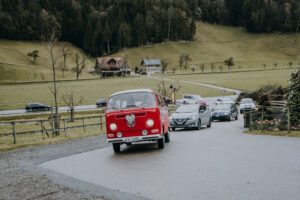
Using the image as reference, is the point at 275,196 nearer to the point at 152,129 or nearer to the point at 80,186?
the point at 80,186

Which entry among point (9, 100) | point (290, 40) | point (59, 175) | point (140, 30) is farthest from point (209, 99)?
point (290, 40)

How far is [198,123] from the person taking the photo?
19688 mm

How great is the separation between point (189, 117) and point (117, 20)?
527 feet

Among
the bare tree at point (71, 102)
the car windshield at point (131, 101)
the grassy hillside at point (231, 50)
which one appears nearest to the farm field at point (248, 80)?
the bare tree at point (71, 102)

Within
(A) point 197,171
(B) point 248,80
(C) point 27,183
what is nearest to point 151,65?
(B) point 248,80

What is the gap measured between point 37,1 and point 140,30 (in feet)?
183

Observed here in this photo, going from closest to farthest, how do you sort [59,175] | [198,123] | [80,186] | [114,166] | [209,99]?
[80,186], [59,175], [114,166], [198,123], [209,99]

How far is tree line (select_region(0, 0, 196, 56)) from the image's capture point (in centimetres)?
16275

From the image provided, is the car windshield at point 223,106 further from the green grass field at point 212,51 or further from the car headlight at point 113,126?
the green grass field at point 212,51

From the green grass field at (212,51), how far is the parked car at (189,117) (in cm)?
10314

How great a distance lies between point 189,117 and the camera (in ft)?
63.3

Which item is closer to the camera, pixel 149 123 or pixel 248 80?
pixel 149 123

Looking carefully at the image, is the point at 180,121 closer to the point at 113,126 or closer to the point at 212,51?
the point at 113,126

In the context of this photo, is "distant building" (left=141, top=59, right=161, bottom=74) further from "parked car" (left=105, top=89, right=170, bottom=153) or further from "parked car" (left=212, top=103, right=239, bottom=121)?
"parked car" (left=105, top=89, right=170, bottom=153)
